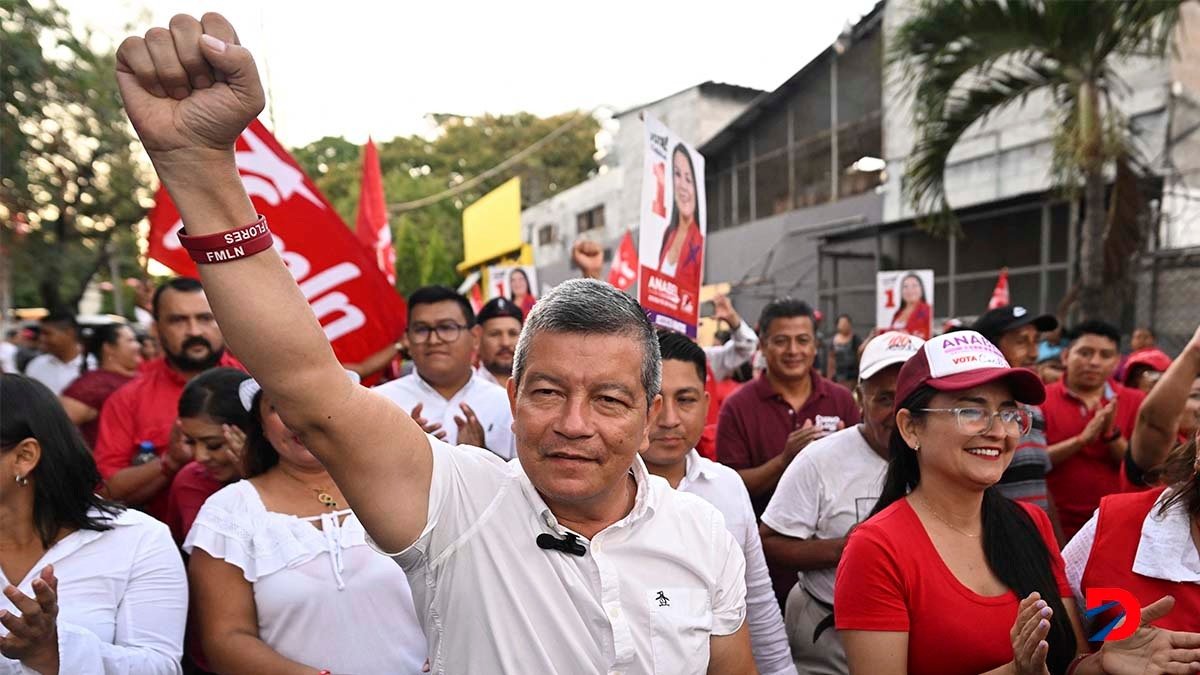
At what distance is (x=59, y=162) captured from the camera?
11.4 m

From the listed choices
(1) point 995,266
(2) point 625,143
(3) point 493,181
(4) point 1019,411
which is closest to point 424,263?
(3) point 493,181

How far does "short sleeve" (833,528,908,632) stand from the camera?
1.96 m

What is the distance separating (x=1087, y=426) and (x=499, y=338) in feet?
10.1

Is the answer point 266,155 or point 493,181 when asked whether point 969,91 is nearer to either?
point 266,155

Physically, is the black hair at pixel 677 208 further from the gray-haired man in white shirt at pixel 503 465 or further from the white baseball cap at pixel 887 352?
the gray-haired man in white shirt at pixel 503 465

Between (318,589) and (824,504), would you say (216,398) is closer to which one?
(318,589)

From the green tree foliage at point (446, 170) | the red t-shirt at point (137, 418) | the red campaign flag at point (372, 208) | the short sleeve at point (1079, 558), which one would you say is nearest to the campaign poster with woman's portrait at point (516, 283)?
the red campaign flag at point (372, 208)

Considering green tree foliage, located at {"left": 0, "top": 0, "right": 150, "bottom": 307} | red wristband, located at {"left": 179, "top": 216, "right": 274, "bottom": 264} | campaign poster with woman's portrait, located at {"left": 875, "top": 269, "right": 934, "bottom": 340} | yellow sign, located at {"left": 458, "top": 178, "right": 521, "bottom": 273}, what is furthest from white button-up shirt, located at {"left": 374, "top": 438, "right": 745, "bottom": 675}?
yellow sign, located at {"left": 458, "top": 178, "right": 521, "bottom": 273}

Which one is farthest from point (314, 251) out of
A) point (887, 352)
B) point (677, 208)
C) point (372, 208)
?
point (372, 208)

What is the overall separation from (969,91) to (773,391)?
227 inches

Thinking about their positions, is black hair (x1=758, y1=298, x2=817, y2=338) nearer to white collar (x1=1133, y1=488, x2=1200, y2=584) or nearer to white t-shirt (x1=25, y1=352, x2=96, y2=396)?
white collar (x1=1133, y1=488, x2=1200, y2=584)

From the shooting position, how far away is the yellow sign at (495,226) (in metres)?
23.4

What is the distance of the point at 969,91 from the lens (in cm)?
832

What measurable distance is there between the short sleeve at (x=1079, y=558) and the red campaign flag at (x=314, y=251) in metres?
3.08
